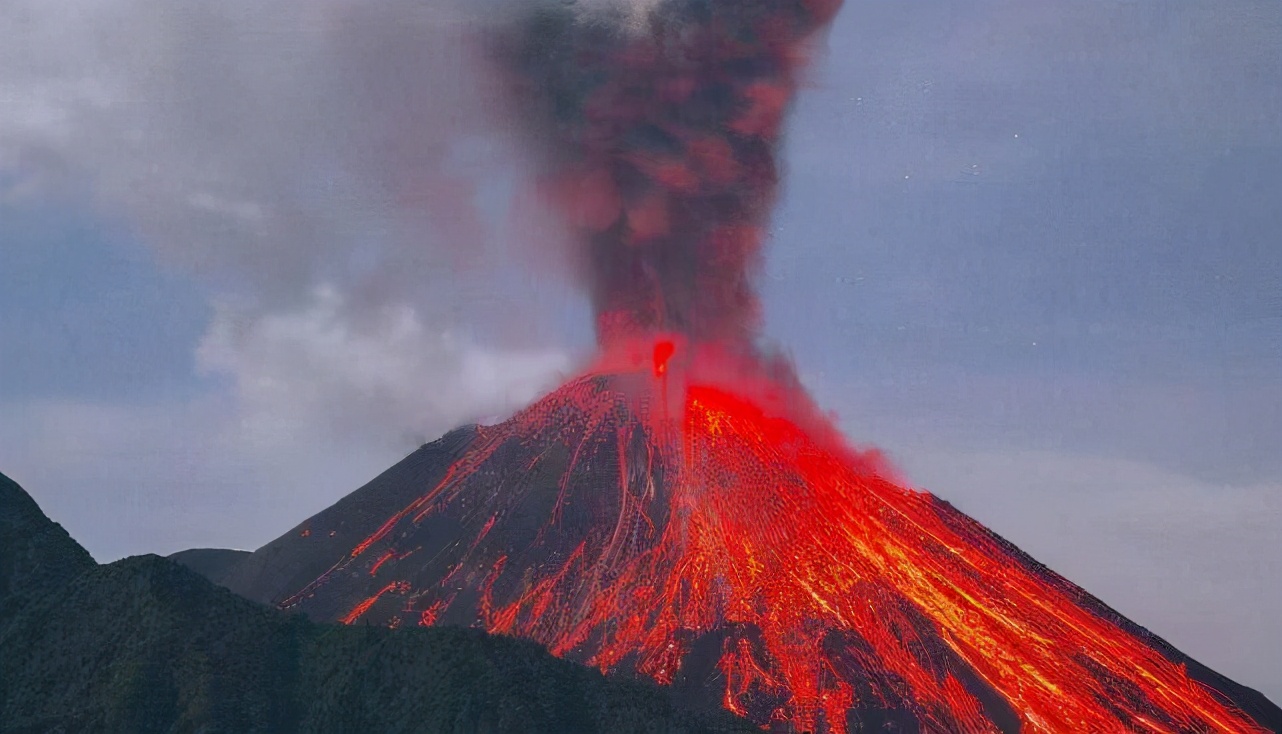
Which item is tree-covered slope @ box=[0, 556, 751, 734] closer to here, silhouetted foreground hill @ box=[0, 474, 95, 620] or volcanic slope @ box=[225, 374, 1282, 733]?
silhouetted foreground hill @ box=[0, 474, 95, 620]

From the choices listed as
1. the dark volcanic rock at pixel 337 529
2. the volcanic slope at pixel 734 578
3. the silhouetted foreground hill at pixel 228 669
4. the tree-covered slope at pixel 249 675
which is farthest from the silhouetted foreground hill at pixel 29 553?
the dark volcanic rock at pixel 337 529

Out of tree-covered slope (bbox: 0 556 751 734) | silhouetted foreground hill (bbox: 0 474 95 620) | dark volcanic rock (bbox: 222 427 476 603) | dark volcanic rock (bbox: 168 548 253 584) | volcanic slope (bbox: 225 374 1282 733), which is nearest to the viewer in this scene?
tree-covered slope (bbox: 0 556 751 734)

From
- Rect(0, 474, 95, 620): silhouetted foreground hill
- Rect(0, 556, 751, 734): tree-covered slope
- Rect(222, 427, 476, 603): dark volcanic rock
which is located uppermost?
Rect(222, 427, 476, 603): dark volcanic rock

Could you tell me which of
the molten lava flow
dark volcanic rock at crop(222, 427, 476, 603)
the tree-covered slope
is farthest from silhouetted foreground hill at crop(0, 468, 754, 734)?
dark volcanic rock at crop(222, 427, 476, 603)

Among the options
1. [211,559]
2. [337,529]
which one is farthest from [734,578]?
[211,559]

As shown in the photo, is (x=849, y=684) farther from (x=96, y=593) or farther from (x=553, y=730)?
(x=96, y=593)

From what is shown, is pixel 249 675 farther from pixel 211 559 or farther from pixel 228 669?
pixel 211 559

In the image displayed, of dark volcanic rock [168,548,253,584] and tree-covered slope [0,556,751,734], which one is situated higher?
dark volcanic rock [168,548,253,584]
